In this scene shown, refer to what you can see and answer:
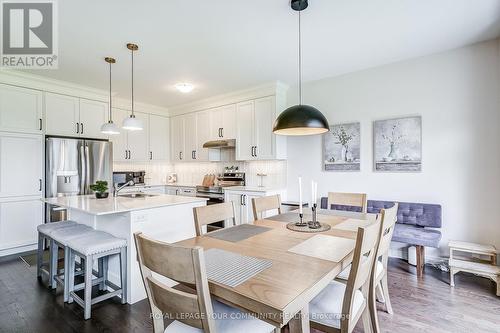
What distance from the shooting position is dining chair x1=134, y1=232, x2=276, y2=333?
95cm

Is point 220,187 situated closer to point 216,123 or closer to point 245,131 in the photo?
point 245,131

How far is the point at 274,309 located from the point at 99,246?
1.88 m

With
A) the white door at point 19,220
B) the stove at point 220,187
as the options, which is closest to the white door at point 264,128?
the stove at point 220,187

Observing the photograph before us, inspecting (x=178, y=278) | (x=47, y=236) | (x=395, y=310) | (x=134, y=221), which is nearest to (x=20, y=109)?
(x=47, y=236)

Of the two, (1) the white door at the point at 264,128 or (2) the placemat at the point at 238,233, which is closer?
(2) the placemat at the point at 238,233

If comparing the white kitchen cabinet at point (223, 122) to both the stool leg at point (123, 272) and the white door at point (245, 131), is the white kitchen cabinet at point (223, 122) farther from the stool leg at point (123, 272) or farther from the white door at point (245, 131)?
the stool leg at point (123, 272)

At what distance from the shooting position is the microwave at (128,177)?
506 centimetres

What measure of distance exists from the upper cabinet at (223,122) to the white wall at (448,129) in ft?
6.78

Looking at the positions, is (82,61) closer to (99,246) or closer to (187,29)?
(187,29)

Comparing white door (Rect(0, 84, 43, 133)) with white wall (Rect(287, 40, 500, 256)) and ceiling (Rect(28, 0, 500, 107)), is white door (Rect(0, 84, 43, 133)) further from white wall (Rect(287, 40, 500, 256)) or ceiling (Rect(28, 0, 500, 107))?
white wall (Rect(287, 40, 500, 256))

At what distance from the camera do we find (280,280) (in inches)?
42.9

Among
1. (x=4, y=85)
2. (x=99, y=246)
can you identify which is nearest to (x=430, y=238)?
(x=99, y=246)

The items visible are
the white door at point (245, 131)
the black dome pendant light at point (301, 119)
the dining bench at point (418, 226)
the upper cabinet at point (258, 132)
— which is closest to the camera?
the black dome pendant light at point (301, 119)

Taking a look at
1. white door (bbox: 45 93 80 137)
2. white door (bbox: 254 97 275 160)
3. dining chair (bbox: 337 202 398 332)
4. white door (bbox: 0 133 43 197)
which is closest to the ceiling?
white door (bbox: 45 93 80 137)
